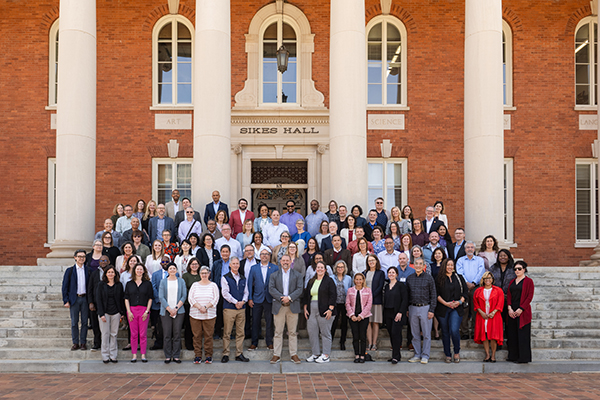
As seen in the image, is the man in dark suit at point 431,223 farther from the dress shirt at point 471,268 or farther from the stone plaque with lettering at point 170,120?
the stone plaque with lettering at point 170,120

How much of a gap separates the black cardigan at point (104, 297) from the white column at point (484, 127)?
7888mm

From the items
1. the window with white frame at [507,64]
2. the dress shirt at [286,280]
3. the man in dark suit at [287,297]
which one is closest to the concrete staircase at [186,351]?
the man in dark suit at [287,297]

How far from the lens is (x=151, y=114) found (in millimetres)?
17750

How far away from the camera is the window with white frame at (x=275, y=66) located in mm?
17828

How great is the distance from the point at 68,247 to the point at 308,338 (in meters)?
5.85

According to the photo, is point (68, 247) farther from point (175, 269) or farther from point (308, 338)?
point (308, 338)

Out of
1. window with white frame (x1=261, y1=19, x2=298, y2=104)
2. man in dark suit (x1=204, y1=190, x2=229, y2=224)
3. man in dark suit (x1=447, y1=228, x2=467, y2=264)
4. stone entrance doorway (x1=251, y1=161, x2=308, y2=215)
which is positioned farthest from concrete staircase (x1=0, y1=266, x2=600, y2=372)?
window with white frame (x1=261, y1=19, x2=298, y2=104)

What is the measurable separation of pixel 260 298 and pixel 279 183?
794 centimetres

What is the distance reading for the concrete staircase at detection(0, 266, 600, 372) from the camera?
9992 millimetres

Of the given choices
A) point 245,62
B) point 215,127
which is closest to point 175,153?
point 245,62

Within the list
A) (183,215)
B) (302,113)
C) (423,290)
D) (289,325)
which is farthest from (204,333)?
(302,113)

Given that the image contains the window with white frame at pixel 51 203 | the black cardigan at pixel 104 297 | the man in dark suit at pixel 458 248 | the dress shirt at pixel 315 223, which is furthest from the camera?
the window with white frame at pixel 51 203

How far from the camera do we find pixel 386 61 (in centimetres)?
1816

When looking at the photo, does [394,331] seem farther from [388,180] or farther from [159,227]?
[388,180]
